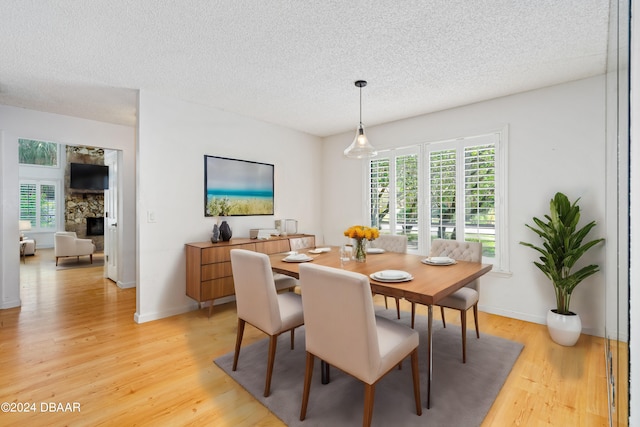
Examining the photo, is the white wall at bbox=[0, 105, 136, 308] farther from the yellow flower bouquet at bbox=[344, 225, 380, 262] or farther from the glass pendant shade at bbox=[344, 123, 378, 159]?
the yellow flower bouquet at bbox=[344, 225, 380, 262]

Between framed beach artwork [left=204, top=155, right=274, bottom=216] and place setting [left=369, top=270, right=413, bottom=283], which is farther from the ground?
framed beach artwork [left=204, top=155, right=274, bottom=216]

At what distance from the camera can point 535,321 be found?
128 inches

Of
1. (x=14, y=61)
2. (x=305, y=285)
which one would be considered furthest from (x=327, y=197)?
(x=14, y=61)

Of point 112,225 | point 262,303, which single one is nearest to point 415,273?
point 262,303

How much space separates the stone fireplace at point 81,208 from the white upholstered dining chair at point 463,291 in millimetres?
8780

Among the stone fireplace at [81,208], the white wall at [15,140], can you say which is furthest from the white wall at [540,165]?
the stone fireplace at [81,208]

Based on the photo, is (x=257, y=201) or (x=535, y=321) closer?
(x=535, y=321)

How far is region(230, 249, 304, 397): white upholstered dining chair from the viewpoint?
199 centimetres

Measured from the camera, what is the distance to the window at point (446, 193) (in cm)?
354

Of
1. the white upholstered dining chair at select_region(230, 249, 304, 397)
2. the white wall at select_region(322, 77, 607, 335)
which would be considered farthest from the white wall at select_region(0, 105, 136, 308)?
the white wall at select_region(322, 77, 607, 335)

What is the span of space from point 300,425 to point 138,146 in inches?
124

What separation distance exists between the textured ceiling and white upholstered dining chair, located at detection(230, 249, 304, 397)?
65.0 inches

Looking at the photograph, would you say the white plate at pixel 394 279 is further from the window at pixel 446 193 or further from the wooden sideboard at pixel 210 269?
the window at pixel 446 193

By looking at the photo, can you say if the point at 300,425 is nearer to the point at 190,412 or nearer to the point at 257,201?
the point at 190,412
